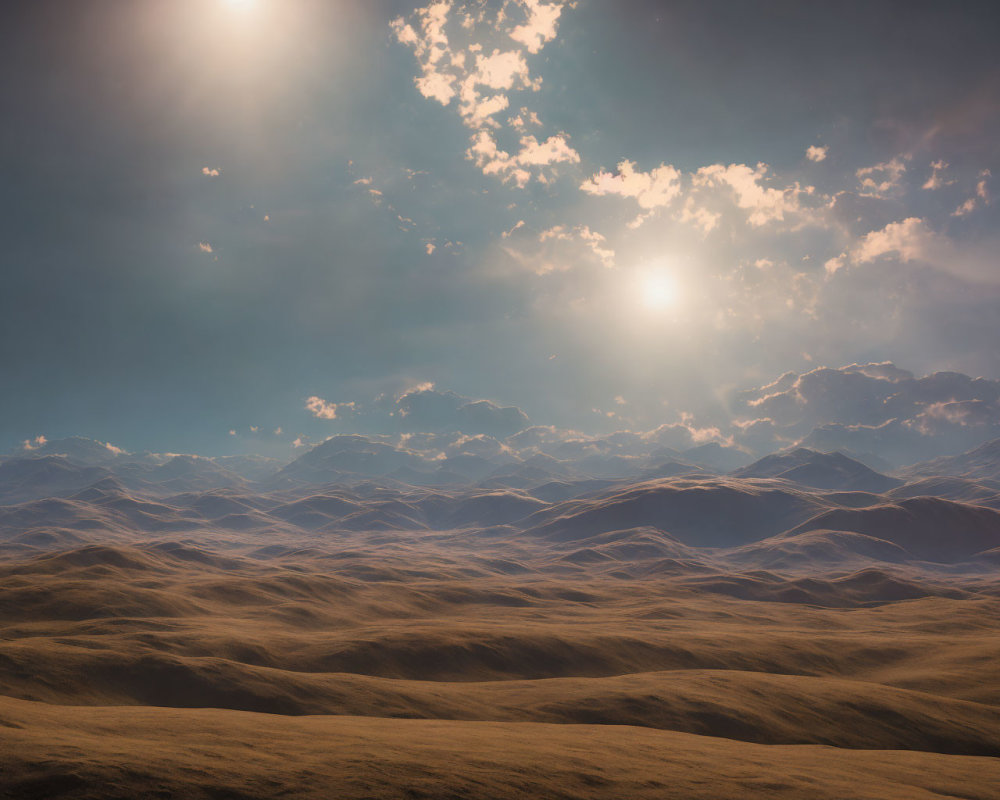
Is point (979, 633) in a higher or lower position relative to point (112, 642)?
higher

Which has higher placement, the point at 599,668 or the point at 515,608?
the point at 515,608

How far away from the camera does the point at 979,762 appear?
63406mm

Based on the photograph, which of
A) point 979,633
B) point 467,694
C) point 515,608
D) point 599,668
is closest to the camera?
point 467,694

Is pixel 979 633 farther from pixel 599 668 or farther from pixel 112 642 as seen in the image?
pixel 112 642

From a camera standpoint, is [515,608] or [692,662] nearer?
[692,662]

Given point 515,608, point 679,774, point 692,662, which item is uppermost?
point 515,608

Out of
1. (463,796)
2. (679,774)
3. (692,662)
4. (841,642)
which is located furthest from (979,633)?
(463,796)

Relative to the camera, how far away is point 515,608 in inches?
7470

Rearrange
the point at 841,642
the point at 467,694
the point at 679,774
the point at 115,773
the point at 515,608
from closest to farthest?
the point at 115,773
the point at 679,774
the point at 467,694
the point at 841,642
the point at 515,608

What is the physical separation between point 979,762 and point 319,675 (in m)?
72.7

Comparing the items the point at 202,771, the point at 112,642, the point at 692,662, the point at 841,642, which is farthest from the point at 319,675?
the point at 841,642

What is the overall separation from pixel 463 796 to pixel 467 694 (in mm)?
53382

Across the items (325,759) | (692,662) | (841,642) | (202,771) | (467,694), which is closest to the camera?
(202,771)

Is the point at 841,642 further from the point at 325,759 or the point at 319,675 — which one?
the point at 325,759
